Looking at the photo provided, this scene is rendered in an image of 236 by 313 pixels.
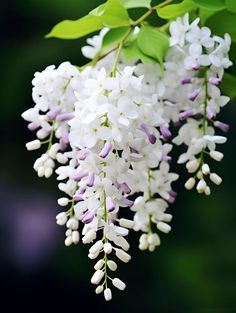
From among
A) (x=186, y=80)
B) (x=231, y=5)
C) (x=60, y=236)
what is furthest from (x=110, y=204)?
(x=60, y=236)

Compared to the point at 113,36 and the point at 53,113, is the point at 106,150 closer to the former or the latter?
the point at 53,113

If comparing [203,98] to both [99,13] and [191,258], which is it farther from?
[191,258]

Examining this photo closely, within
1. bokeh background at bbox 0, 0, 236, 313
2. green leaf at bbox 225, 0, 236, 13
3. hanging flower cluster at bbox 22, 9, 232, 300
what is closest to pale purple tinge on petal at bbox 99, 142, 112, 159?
hanging flower cluster at bbox 22, 9, 232, 300

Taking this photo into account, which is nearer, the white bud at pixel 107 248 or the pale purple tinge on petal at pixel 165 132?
the white bud at pixel 107 248

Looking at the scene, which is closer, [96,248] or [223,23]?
[96,248]

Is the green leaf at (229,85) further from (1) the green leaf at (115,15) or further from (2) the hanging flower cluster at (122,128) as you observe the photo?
(1) the green leaf at (115,15)

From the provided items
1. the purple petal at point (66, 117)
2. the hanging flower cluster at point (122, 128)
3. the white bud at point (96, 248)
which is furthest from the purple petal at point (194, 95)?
the white bud at point (96, 248)

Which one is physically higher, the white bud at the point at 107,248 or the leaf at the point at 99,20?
the leaf at the point at 99,20
